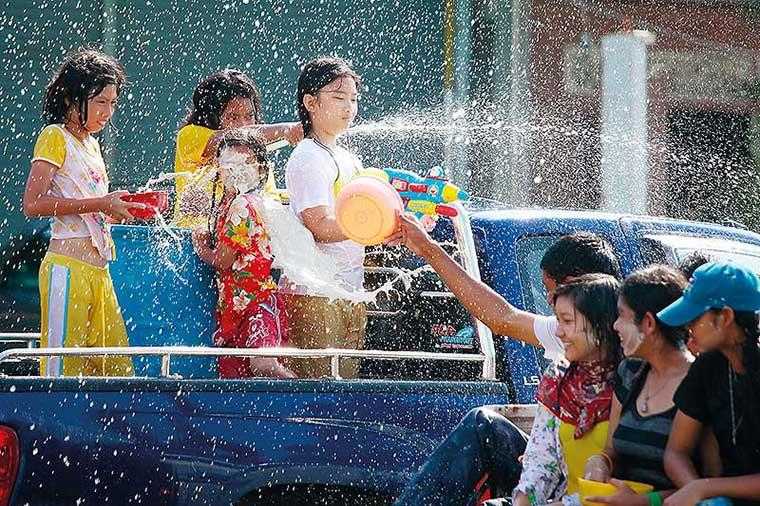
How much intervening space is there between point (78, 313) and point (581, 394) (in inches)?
79.8

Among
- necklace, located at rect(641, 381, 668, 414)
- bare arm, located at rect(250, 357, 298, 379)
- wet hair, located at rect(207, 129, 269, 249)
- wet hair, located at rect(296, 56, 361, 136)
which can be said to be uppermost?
wet hair, located at rect(296, 56, 361, 136)

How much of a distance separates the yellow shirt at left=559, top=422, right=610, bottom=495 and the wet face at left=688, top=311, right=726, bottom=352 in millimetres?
612

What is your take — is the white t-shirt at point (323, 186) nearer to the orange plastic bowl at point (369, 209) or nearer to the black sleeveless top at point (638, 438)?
the orange plastic bowl at point (369, 209)

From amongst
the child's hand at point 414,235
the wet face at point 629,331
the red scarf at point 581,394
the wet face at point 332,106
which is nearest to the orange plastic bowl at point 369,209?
the child's hand at point 414,235

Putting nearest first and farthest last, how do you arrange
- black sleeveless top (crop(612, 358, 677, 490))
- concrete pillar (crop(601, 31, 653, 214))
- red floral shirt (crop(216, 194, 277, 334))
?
black sleeveless top (crop(612, 358, 677, 490)) → red floral shirt (crop(216, 194, 277, 334)) → concrete pillar (crop(601, 31, 653, 214))

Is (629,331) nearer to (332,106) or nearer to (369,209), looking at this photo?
(369,209)

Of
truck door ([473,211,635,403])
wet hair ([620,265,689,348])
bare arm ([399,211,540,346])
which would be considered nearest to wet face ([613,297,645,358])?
wet hair ([620,265,689,348])

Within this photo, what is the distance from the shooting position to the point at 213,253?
17.6ft

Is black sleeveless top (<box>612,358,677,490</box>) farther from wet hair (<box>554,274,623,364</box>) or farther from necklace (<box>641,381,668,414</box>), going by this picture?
wet hair (<box>554,274,623,364</box>)

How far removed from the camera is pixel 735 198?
16.4 metres

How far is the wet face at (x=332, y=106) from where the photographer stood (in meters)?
5.52

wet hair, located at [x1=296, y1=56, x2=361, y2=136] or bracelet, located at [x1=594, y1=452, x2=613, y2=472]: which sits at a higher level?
wet hair, located at [x1=296, y1=56, x2=361, y2=136]

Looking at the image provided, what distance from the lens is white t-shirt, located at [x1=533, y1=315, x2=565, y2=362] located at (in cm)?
455

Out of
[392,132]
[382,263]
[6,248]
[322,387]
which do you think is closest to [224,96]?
[382,263]
